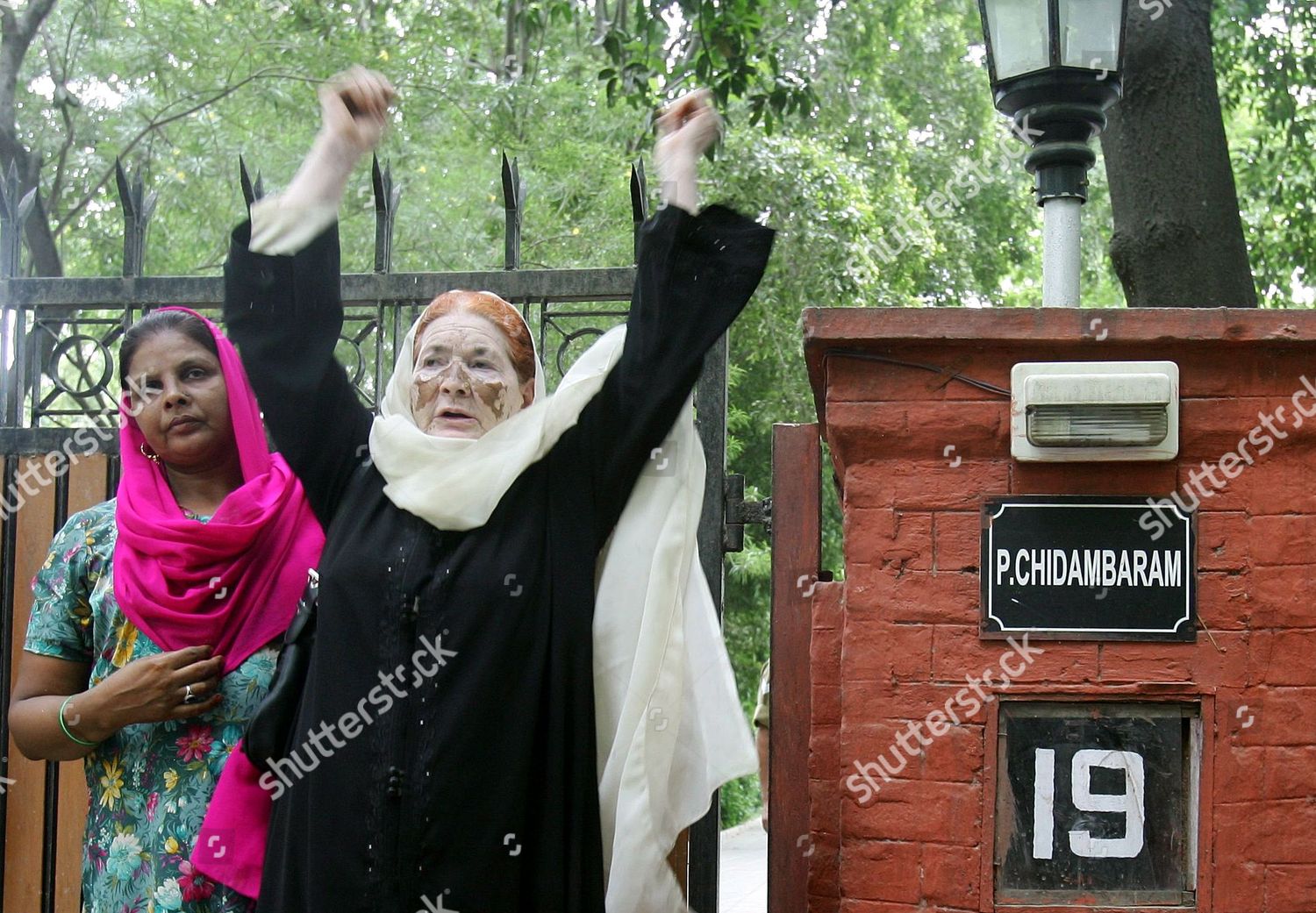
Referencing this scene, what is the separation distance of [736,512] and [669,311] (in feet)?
2.84

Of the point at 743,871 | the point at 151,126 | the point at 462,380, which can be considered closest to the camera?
the point at 462,380

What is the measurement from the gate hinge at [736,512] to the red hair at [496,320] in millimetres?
666

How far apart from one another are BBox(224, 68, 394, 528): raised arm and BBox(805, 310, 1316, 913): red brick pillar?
2.79ft

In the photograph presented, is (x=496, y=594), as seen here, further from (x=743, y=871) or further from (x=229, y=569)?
(x=743, y=871)

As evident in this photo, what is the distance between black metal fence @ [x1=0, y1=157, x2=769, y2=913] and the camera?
3262 mm

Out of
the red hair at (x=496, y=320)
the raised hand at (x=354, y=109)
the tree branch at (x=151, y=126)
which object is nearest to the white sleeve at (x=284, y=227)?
the raised hand at (x=354, y=109)

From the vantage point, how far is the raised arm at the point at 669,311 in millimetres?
2404

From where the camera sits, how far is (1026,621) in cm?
246

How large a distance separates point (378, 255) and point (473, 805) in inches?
61.9

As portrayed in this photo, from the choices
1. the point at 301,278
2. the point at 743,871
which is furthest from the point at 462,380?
the point at 743,871

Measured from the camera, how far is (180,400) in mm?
2766

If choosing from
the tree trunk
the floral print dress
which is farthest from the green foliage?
the floral print dress

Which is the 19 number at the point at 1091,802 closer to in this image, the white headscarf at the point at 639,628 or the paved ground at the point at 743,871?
the white headscarf at the point at 639,628

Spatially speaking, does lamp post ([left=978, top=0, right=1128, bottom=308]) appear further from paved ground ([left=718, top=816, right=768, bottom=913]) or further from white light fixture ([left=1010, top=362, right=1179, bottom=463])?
paved ground ([left=718, top=816, right=768, bottom=913])
